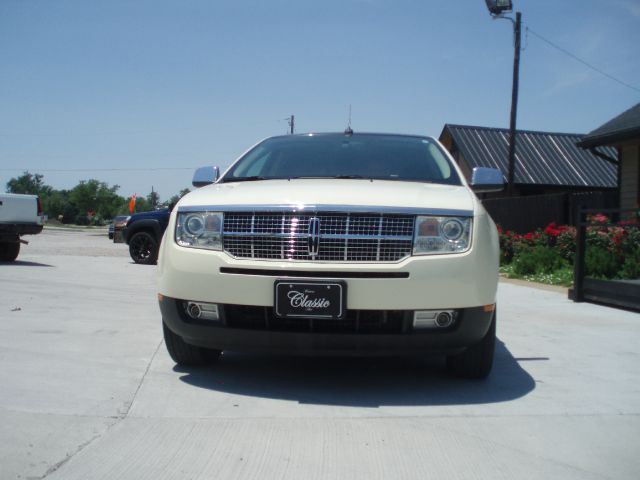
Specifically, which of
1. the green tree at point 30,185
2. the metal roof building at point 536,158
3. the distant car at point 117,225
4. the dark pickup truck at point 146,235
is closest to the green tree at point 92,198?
the green tree at point 30,185

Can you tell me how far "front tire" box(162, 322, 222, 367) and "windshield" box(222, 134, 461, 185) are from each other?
124 centimetres

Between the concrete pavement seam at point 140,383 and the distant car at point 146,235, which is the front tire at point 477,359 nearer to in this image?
the concrete pavement seam at point 140,383

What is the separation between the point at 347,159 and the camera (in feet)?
16.5

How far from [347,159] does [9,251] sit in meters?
10.0

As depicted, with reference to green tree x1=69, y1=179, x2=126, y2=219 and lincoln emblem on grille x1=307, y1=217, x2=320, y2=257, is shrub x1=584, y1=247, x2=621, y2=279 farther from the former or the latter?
green tree x1=69, y1=179, x2=126, y2=219

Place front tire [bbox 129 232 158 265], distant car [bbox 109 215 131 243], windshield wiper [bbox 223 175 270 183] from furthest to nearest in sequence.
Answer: distant car [bbox 109 215 131 243] → front tire [bbox 129 232 158 265] → windshield wiper [bbox 223 175 270 183]

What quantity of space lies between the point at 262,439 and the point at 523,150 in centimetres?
2877

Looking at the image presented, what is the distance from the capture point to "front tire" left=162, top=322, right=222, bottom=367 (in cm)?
418

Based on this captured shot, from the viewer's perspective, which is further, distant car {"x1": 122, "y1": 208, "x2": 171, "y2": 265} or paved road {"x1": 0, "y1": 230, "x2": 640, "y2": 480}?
distant car {"x1": 122, "y1": 208, "x2": 171, "y2": 265}

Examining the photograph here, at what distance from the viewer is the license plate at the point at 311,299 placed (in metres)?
3.48

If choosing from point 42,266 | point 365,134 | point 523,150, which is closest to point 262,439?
point 365,134

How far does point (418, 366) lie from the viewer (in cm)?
459

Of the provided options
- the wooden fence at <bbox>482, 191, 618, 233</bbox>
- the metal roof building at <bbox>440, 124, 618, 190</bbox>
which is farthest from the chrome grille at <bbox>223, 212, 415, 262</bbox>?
the metal roof building at <bbox>440, 124, 618, 190</bbox>

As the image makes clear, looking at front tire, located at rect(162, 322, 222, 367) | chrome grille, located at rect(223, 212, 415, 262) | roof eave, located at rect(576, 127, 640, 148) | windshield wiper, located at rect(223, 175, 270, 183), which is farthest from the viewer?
roof eave, located at rect(576, 127, 640, 148)
